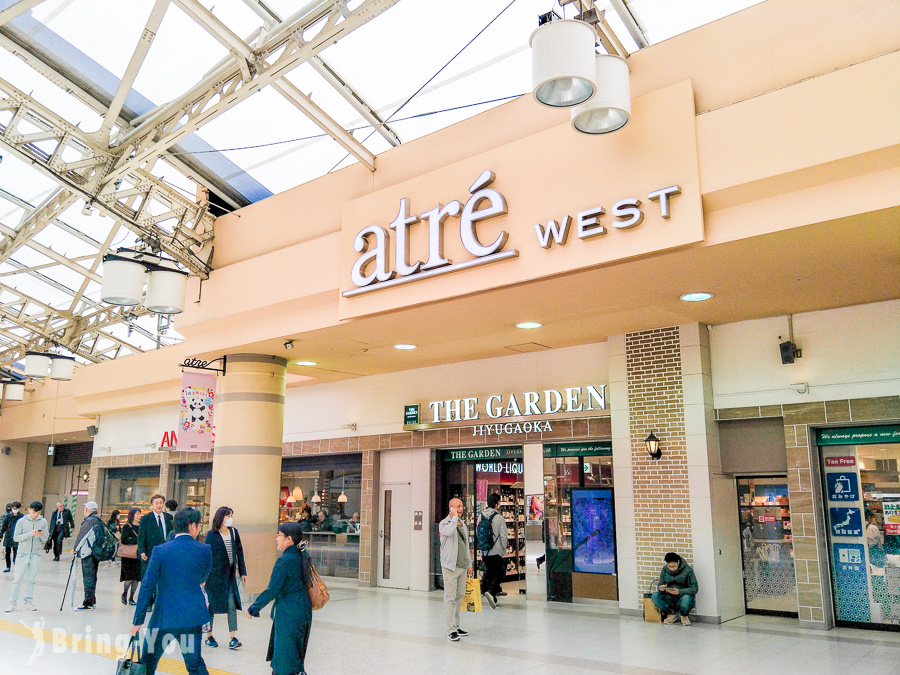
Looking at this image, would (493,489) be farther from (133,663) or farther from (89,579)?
(133,663)

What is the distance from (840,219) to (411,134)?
18.5 ft

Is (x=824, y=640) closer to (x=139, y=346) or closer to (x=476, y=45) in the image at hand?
(x=476, y=45)

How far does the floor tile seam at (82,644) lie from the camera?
A: 676 cm

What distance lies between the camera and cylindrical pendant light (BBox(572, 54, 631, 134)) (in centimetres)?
569

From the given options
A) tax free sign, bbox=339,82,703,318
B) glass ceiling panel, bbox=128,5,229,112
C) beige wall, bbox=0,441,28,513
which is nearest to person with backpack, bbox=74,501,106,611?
tax free sign, bbox=339,82,703,318

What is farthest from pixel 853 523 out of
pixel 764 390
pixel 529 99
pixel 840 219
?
pixel 529 99

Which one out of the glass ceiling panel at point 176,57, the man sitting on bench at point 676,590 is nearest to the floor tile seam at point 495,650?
the man sitting on bench at point 676,590

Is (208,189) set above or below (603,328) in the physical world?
above

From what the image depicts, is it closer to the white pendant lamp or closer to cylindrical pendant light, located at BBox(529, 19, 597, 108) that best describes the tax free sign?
cylindrical pendant light, located at BBox(529, 19, 597, 108)

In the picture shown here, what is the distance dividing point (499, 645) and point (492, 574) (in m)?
3.00

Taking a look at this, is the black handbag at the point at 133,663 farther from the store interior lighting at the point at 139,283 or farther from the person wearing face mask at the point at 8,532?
the person wearing face mask at the point at 8,532

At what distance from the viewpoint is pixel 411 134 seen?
9.80 meters

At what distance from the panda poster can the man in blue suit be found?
21.8ft

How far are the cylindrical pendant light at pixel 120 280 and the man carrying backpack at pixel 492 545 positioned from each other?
5.97 m
